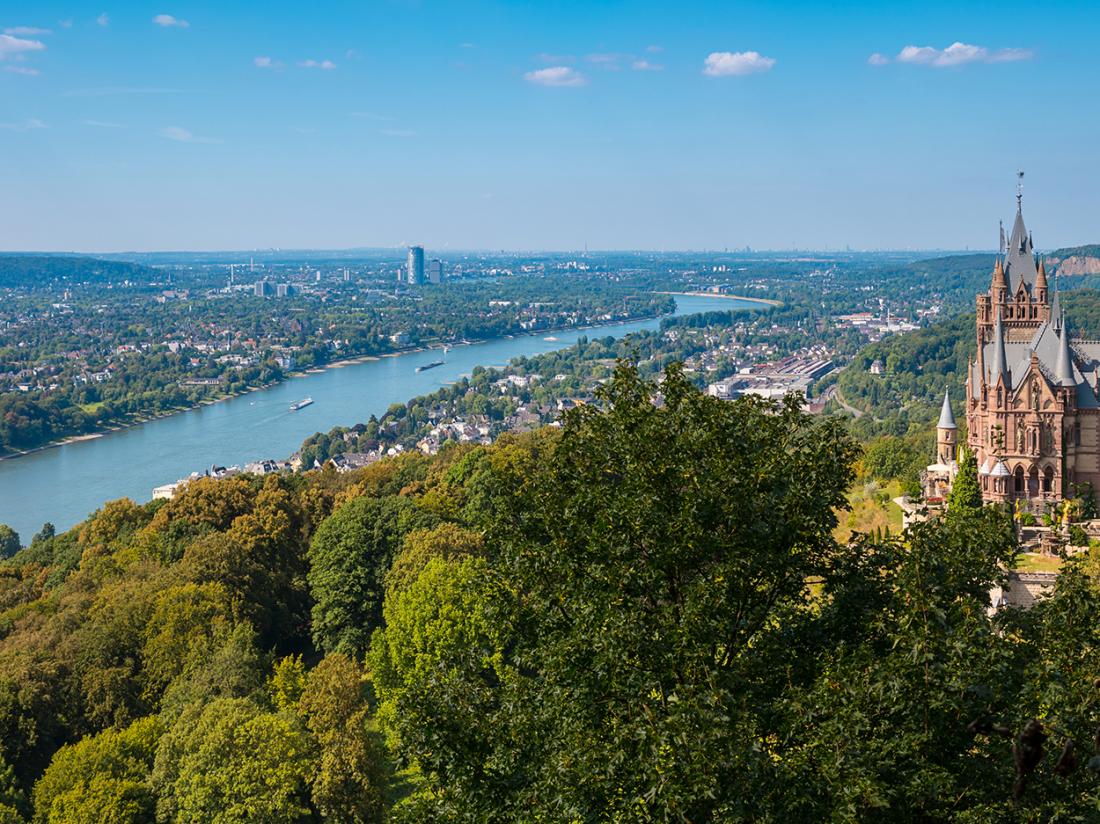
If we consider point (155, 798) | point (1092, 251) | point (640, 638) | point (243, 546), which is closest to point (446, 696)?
point (640, 638)

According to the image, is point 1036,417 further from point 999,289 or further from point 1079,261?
point 1079,261

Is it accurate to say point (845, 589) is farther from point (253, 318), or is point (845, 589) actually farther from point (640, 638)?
point (253, 318)

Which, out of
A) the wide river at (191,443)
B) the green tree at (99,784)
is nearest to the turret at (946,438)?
the green tree at (99,784)

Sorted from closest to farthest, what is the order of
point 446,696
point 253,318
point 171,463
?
point 446,696
point 171,463
point 253,318

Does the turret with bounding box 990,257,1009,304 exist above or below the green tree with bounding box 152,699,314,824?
above

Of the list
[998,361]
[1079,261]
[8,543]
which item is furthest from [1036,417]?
[1079,261]

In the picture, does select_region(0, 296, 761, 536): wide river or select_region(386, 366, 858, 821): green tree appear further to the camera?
select_region(0, 296, 761, 536): wide river

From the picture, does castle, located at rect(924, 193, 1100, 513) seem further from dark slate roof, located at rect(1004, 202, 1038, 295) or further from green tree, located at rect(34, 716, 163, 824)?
green tree, located at rect(34, 716, 163, 824)

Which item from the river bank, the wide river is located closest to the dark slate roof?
the wide river
